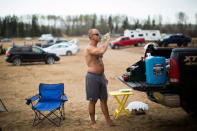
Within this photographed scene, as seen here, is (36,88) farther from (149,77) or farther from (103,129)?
(149,77)

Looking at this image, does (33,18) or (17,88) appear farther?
(33,18)

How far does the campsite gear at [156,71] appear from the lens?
13.9 ft

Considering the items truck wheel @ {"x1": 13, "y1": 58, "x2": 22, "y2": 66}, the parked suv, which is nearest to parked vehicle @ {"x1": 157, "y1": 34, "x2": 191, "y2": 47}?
the parked suv

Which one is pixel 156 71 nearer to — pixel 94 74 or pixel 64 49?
pixel 94 74

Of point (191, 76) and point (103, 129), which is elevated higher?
point (191, 76)

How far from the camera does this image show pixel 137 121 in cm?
491

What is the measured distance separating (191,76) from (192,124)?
140 centimetres

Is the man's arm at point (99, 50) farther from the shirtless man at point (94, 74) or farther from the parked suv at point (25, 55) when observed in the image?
the parked suv at point (25, 55)

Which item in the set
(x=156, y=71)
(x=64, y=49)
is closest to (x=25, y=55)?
(x=64, y=49)

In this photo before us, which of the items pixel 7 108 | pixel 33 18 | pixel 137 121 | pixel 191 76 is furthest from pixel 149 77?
pixel 33 18

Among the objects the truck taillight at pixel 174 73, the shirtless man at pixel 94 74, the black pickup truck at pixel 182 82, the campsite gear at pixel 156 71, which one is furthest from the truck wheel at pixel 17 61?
the truck taillight at pixel 174 73

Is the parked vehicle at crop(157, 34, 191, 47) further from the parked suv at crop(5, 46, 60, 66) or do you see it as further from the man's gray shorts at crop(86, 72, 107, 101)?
the man's gray shorts at crop(86, 72, 107, 101)

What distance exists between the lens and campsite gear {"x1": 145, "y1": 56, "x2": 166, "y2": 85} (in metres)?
4.23

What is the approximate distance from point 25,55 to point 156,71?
1445cm
